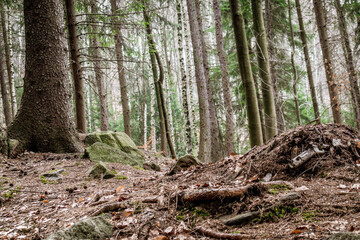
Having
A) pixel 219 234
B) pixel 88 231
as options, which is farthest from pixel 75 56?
pixel 219 234

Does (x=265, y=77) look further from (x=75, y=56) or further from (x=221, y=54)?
(x=75, y=56)

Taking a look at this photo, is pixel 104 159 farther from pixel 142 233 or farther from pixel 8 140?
pixel 142 233

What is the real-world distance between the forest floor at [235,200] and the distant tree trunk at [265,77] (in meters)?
2.63

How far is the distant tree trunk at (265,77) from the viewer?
627 cm

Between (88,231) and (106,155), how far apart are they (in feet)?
13.8

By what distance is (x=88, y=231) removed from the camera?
7.17 ft

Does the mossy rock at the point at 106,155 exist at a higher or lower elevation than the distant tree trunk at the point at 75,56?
lower

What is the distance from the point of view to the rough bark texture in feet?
20.5

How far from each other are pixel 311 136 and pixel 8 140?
250 inches

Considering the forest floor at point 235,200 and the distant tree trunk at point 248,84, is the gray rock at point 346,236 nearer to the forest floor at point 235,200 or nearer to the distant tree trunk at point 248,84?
the forest floor at point 235,200

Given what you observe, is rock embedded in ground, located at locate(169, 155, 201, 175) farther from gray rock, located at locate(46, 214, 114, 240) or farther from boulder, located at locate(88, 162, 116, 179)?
gray rock, located at locate(46, 214, 114, 240)

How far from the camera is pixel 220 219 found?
7.59 ft

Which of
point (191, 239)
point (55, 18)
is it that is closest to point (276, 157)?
point (191, 239)

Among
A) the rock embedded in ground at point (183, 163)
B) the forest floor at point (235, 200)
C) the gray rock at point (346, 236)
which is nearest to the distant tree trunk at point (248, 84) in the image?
the rock embedded in ground at point (183, 163)
